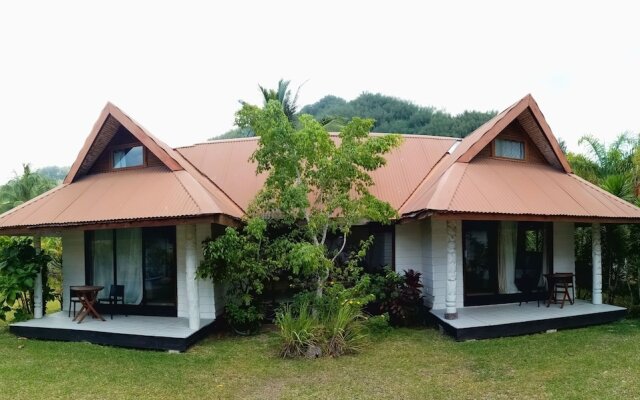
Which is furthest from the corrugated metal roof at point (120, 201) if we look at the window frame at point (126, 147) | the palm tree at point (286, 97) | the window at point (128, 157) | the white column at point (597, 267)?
the palm tree at point (286, 97)

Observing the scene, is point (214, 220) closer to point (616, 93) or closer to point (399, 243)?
point (399, 243)

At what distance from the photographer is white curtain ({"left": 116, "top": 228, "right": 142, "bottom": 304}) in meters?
10.1

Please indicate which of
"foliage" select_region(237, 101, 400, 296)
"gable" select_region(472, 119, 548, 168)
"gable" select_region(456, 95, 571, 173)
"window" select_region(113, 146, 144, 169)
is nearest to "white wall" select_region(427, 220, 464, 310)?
"gable" select_region(456, 95, 571, 173)

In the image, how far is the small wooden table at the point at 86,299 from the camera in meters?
9.10

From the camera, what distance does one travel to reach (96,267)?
1038 cm

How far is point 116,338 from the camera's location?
8227 mm

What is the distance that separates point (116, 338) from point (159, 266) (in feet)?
6.89

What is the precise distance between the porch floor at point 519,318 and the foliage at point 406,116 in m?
30.0

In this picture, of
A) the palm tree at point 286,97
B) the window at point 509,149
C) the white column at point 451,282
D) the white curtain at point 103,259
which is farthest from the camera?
the palm tree at point 286,97

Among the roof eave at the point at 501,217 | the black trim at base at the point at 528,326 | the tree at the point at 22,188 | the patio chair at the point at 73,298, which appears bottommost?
the black trim at base at the point at 528,326

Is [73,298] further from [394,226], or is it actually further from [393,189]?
[393,189]

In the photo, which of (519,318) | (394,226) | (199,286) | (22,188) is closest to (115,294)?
(199,286)

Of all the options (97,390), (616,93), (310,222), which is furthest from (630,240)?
(97,390)

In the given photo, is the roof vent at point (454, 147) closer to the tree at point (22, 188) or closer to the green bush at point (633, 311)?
the green bush at point (633, 311)
